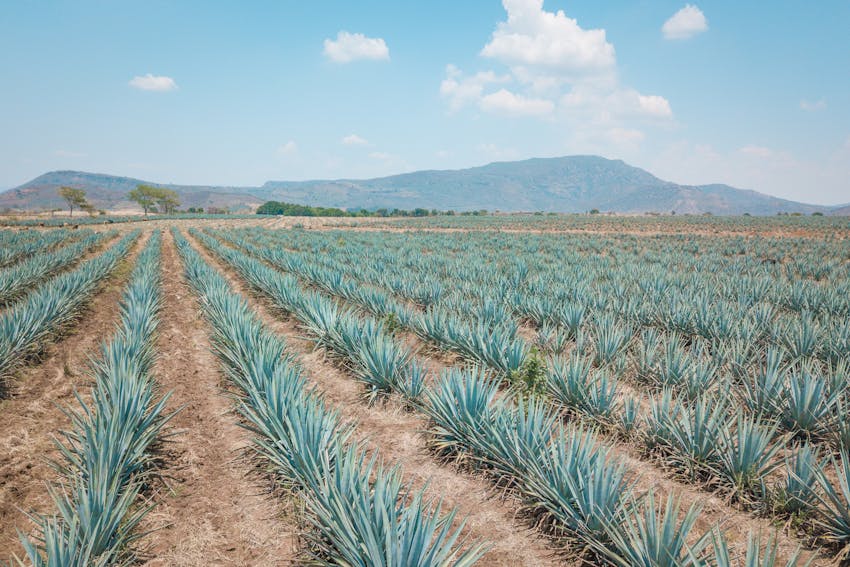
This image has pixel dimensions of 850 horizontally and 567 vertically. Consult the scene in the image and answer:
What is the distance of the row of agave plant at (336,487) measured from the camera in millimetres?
1922

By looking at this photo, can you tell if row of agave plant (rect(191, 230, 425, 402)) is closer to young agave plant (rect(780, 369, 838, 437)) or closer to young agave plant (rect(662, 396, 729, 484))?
young agave plant (rect(662, 396, 729, 484))

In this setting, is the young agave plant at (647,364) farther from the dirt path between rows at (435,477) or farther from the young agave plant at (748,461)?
the dirt path between rows at (435,477)

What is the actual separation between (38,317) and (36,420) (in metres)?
2.49

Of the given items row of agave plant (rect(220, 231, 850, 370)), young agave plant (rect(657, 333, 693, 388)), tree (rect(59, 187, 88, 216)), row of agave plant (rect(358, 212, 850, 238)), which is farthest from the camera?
tree (rect(59, 187, 88, 216))

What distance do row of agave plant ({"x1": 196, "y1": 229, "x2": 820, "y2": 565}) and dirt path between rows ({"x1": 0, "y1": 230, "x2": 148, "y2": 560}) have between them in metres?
2.94

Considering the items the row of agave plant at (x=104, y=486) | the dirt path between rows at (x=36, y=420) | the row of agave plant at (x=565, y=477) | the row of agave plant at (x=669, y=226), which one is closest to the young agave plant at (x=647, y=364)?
the row of agave plant at (x=565, y=477)

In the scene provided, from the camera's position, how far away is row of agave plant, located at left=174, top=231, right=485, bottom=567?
1.92 meters

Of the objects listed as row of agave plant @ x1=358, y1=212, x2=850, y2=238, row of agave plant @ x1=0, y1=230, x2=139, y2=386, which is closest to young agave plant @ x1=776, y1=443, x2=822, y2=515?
row of agave plant @ x1=0, y1=230, x2=139, y2=386

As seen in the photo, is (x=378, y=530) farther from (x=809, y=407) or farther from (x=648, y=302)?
(x=648, y=302)

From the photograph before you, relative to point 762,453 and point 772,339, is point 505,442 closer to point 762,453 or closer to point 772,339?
point 762,453

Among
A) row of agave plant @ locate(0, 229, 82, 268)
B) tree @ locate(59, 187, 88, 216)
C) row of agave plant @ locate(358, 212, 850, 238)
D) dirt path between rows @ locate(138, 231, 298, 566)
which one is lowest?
dirt path between rows @ locate(138, 231, 298, 566)

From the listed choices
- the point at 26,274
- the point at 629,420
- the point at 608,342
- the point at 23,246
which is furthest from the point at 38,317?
the point at 23,246

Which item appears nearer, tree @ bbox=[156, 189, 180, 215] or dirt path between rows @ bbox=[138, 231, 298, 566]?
dirt path between rows @ bbox=[138, 231, 298, 566]

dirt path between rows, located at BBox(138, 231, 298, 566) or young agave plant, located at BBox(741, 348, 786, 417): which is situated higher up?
young agave plant, located at BBox(741, 348, 786, 417)
